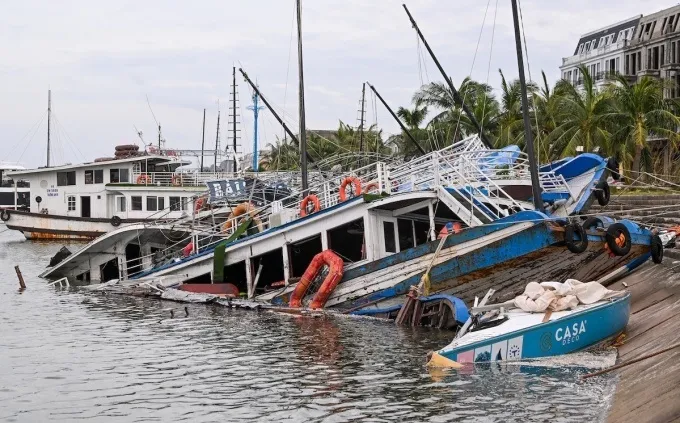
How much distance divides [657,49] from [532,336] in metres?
57.4

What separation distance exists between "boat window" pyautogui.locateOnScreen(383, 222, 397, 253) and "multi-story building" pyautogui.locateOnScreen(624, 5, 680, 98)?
4509cm

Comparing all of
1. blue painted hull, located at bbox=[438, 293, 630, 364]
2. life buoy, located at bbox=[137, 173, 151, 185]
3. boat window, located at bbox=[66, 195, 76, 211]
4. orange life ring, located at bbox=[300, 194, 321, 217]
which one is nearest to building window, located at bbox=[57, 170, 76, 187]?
boat window, located at bbox=[66, 195, 76, 211]

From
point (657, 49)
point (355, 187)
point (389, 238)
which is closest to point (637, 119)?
point (355, 187)

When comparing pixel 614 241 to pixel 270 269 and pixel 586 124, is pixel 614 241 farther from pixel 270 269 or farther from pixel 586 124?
pixel 586 124

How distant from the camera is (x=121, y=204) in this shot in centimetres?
5966

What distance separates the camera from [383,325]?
20.5 m

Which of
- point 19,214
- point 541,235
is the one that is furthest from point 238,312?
point 19,214

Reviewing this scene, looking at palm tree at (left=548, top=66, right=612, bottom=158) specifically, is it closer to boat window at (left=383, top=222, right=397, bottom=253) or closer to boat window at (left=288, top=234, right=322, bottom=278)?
boat window at (left=288, top=234, right=322, bottom=278)

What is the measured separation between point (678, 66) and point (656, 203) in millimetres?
35510

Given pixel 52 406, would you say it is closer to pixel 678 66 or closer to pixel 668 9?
pixel 678 66

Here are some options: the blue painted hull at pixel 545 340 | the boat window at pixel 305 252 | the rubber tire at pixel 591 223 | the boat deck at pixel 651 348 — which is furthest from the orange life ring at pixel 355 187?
the blue painted hull at pixel 545 340

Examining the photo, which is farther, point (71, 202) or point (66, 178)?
point (66, 178)

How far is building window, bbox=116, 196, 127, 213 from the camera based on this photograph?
59.4m

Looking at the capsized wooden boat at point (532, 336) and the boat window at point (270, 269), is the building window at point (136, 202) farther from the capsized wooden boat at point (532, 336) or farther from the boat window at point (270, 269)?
the capsized wooden boat at point (532, 336)
